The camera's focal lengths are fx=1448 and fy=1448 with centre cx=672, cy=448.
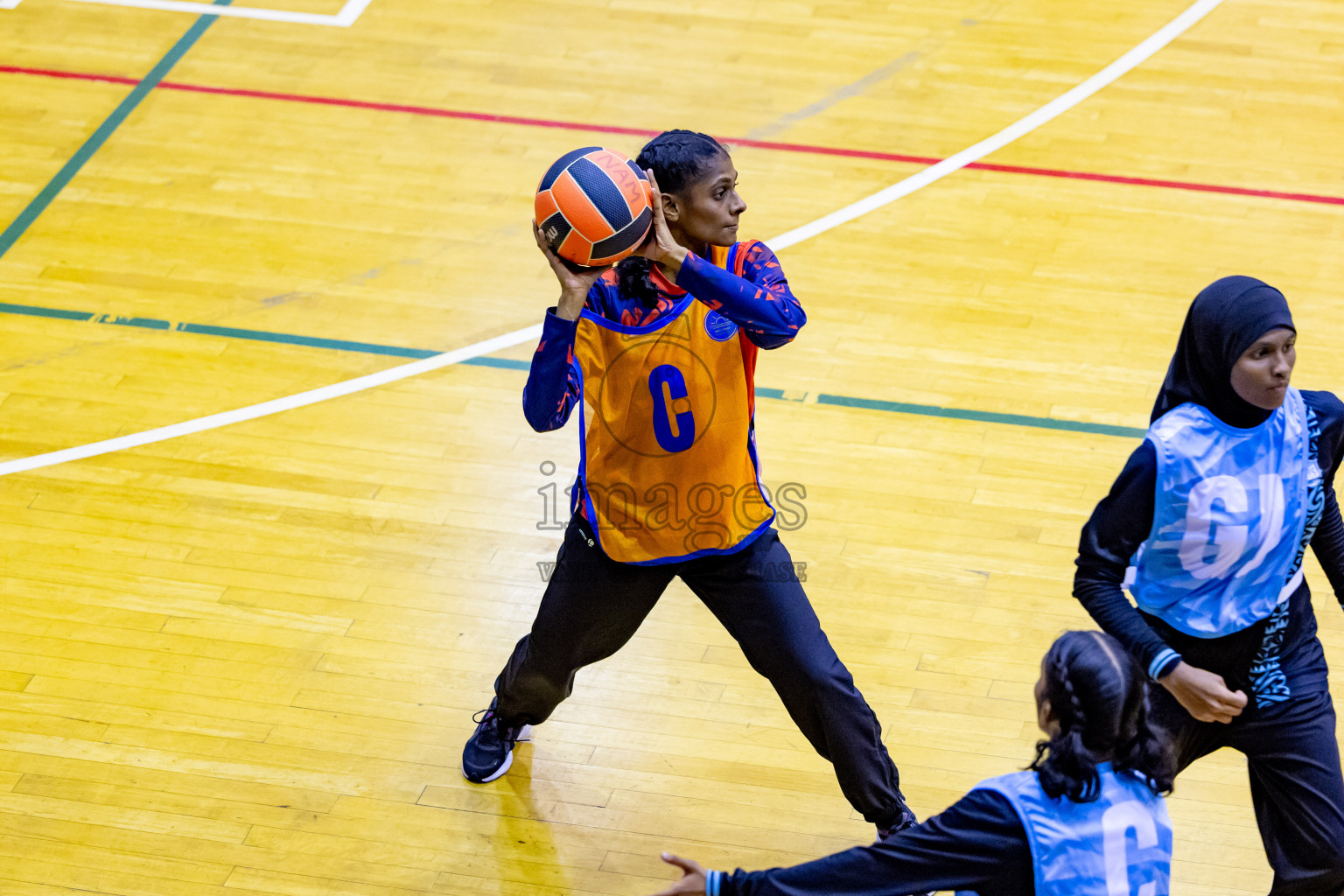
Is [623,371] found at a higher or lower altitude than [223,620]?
higher

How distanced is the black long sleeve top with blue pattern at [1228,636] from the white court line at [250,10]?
6760mm

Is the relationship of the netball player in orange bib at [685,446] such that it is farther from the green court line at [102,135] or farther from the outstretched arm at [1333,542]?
the green court line at [102,135]

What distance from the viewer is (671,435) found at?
3.78 metres

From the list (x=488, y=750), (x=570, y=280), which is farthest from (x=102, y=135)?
(x=570, y=280)

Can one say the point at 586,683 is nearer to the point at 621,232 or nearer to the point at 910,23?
the point at 621,232

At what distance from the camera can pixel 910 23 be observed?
8.63 meters

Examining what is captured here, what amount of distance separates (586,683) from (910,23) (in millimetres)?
5240

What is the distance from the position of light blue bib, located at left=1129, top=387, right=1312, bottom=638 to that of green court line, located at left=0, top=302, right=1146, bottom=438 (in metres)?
2.51

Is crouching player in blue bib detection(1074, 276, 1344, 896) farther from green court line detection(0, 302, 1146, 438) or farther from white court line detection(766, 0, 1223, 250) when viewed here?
white court line detection(766, 0, 1223, 250)

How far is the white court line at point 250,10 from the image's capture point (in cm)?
887

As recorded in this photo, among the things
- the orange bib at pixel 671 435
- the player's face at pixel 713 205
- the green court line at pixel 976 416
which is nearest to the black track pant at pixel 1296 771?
the orange bib at pixel 671 435

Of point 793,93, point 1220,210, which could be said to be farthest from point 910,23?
point 1220,210

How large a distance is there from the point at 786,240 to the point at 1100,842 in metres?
4.77

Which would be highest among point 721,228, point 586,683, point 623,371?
point 721,228
